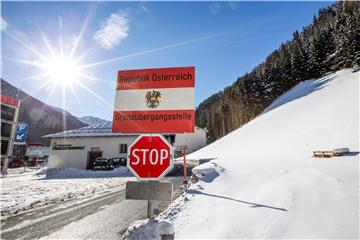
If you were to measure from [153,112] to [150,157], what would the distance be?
0.67 m

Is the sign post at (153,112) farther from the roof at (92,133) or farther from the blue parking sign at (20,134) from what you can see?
the roof at (92,133)

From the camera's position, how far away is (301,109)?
28109 mm

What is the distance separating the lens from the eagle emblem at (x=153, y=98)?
134 inches

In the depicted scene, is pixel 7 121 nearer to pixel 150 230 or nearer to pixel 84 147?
pixel 150 230

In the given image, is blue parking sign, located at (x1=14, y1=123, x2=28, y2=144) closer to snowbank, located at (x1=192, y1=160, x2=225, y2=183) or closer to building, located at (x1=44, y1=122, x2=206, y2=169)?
building, located at (x1=44, y1=122, x2=206, y2=169)

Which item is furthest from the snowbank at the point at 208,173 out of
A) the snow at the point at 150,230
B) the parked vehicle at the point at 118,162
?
the parked vehicle at the point at 118,162

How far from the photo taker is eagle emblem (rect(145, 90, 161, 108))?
3396mm

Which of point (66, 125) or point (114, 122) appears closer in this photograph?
point (114, 122)

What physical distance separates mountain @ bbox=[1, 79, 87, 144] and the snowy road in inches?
5114

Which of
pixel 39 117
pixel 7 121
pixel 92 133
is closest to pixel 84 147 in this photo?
pixel 92 133

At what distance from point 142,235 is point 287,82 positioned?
162 ft

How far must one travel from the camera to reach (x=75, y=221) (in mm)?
6273

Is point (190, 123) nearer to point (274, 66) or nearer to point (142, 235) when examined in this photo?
point (142, 235)

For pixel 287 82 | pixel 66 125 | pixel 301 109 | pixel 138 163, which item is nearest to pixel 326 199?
pixel 138 163
